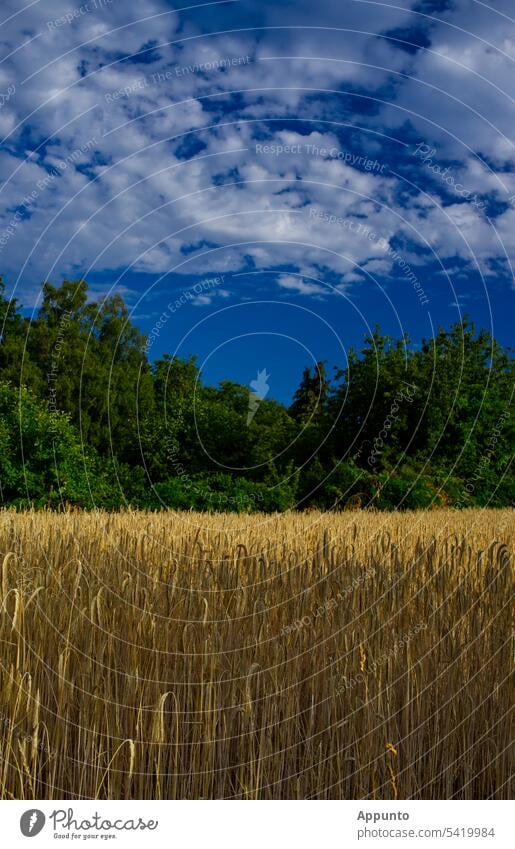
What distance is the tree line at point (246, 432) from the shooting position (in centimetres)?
1357

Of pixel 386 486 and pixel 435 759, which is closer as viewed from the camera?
pixel 435 759

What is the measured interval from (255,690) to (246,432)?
38.1ft

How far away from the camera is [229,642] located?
140 inches

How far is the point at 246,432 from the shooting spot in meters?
14.8

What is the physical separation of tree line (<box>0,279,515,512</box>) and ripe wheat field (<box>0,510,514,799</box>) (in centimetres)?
779

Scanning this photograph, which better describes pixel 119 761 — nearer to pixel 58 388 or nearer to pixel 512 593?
A: pixel 512 593

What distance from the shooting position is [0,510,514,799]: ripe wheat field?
288cm

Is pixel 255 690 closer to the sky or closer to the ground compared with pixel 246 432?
closer to the ground

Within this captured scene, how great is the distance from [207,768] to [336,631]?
1119 mm

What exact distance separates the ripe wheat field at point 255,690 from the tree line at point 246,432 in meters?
7.79

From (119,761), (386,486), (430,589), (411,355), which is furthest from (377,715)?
(411,355)

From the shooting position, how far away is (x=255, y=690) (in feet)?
10.7

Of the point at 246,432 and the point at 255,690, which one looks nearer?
the point at 255,690

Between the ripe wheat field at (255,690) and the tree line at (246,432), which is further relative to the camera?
the tree line at (246,432)
